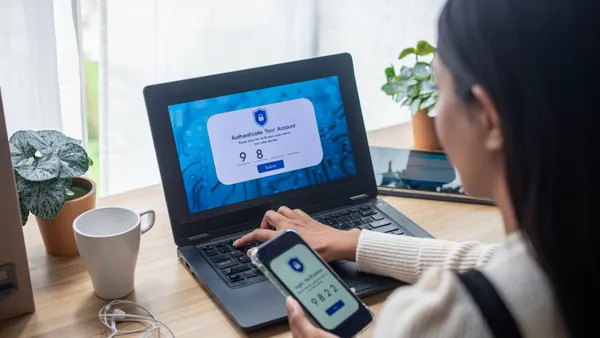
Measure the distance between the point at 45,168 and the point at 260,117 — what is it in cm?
33

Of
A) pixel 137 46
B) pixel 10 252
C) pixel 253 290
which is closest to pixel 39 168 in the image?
pixel 10 252

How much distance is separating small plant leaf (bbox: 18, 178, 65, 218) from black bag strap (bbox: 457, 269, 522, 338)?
0.62m

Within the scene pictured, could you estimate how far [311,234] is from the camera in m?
1.08

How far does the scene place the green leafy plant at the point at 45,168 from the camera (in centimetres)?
102

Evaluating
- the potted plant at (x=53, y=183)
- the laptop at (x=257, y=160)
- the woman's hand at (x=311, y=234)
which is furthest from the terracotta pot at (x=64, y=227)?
the woman's hand at (x=311, y=234)

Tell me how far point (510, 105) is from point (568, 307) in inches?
7.3

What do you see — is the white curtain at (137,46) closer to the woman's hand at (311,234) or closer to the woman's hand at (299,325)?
the woman's hand at (311,234)

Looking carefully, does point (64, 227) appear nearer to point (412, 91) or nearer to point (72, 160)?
point (72, 160)

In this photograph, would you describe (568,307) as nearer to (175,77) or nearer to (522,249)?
(522,249)

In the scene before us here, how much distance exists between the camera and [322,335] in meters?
0.83

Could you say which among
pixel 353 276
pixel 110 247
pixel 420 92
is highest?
pixel 420 92

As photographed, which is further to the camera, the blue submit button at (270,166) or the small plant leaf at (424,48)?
the small plant leaf at (424,48)

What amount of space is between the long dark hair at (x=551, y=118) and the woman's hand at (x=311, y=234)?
43 centimetres

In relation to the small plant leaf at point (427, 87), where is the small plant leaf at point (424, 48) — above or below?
above
